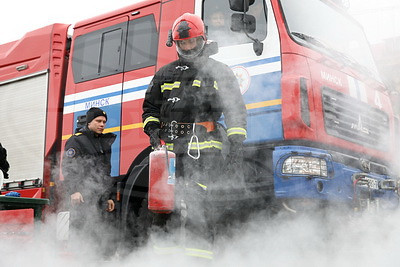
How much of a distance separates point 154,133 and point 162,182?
475 mm

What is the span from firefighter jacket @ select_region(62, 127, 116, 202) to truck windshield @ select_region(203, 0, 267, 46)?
1431 mm

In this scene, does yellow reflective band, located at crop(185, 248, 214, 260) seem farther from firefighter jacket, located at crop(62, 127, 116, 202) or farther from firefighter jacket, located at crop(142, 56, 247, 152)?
firefighter jacket, located at crop(62, 127, 116, 202)

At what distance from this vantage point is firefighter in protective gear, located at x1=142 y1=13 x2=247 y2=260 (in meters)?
4.05

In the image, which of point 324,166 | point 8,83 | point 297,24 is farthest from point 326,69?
point 8,83

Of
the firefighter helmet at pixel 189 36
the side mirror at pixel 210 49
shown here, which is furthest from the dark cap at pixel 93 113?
the side mirror at pixel 210 49

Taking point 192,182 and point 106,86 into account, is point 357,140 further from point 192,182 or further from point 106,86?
point 106,86

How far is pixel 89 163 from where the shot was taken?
5.32 metres

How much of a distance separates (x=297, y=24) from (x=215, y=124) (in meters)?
1.28

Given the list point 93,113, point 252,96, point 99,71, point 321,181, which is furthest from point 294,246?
point 99,71

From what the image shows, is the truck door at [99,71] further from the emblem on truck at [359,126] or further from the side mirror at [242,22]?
the emblem on truck at [359,126]

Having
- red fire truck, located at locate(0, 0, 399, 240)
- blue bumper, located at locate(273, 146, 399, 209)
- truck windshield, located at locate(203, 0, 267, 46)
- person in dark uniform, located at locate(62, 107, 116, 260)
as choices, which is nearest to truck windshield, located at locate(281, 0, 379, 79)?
red fire truck, located at locate(0, 0, 399, 240)

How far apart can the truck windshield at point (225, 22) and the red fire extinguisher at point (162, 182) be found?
4.45 feet

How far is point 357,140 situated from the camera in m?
4.89

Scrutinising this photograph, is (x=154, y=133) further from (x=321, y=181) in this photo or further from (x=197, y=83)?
(x=321, y=181)
